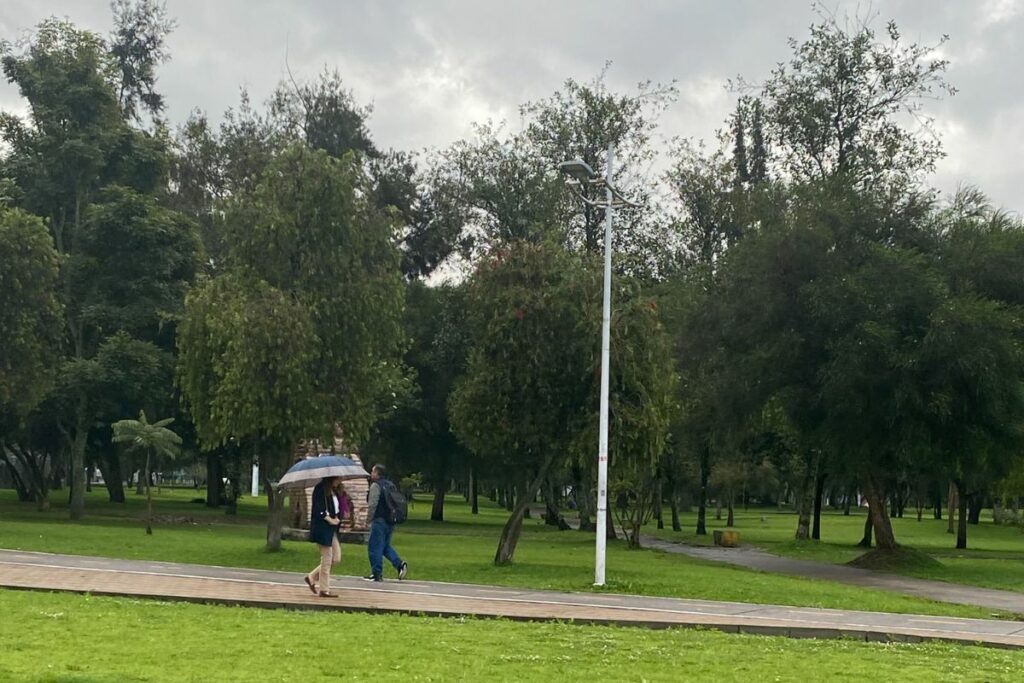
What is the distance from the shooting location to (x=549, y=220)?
43.3 m

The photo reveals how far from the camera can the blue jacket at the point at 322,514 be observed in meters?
15.5

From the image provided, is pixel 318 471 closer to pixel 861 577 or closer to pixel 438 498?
pixel 861 577

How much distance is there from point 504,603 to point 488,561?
10059 millimetres

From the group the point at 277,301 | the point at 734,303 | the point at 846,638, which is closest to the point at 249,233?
the point at 277,301

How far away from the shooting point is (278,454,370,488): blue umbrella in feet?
51.4

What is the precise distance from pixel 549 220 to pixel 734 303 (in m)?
13.1

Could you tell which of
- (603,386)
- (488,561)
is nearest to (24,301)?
(488,561)

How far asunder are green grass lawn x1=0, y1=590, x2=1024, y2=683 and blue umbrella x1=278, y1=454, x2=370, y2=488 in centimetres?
234

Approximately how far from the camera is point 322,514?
1569cm

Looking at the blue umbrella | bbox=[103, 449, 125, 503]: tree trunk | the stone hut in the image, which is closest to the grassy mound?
the stone hut

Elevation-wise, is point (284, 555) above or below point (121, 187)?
below

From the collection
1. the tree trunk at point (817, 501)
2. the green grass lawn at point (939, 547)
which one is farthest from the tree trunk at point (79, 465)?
the tree trunk at point (817, 501)

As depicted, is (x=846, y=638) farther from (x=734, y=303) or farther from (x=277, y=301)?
(x=734, y=303)

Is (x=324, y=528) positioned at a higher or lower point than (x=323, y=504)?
lower
